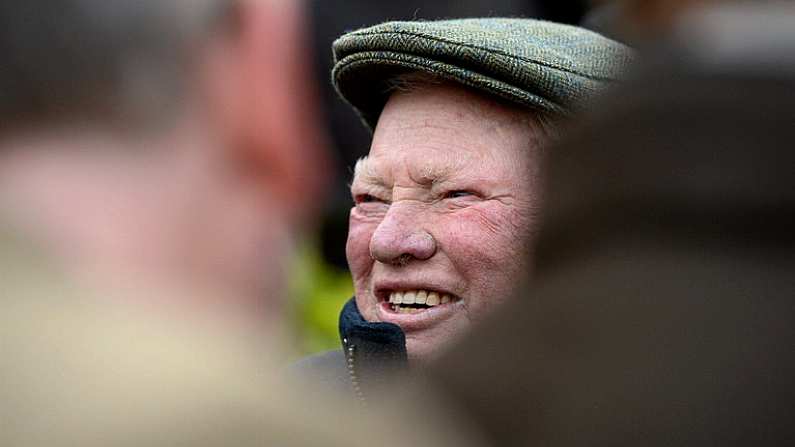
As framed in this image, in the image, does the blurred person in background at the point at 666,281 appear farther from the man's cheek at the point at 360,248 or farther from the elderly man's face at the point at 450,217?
the man's cheek at the point at 360,248

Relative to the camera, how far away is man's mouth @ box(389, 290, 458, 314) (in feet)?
12.2

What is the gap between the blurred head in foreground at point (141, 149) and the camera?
184cm

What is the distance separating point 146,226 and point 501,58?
1925 millimetres

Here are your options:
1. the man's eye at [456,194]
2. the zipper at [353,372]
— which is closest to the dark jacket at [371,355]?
the zipper at [353,372]

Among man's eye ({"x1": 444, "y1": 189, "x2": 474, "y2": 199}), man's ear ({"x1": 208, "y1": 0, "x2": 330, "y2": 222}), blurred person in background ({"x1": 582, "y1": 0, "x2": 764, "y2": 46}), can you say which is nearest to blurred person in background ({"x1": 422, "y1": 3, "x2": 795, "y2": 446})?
man's ear ({"x1": 208, "y1": 0, "x2": 330, "y2": 222})

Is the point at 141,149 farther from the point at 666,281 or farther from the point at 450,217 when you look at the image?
the point at 450,217

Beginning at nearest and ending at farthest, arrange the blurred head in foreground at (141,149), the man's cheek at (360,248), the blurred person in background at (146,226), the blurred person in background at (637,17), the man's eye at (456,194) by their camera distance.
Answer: the blurred person in background at (146,226) → the blurred head in foreground at (141,149) → the man's eye at (456,194) → the man's cheek at (360,248) → the blurred person in background at (637,17)

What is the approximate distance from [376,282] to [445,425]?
1.86 m

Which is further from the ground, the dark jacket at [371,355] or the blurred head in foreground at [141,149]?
the blurred head in foreground at [141,149]

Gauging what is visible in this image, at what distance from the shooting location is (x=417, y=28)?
12.3 feet

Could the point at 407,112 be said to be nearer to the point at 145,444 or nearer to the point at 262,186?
the point at 262,186

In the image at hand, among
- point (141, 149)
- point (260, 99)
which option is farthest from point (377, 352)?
point (141, 149)

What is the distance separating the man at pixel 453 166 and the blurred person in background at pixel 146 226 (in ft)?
4.96

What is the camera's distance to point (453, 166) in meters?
3.79
